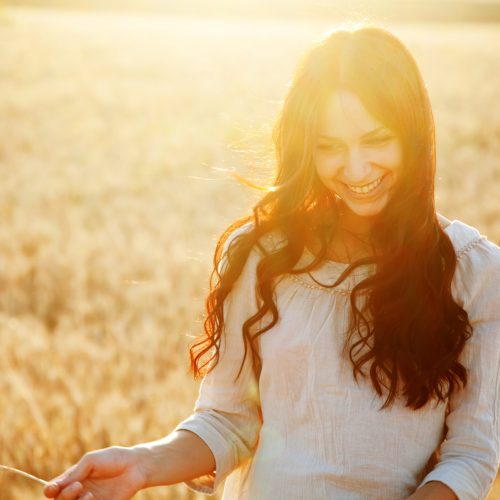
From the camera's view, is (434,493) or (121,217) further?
(121,217)

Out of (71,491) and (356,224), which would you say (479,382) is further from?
(71,491)

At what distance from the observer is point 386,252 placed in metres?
1.83

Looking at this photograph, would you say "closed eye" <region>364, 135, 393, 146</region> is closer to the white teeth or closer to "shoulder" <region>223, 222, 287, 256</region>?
the white teeth

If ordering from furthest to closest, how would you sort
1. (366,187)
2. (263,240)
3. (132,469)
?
(263,240), (366,187), (132,469)

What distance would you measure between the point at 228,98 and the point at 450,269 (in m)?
11.9

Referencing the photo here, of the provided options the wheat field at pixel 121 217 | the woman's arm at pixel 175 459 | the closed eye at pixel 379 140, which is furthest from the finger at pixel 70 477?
the closed eye at pixel 379 140

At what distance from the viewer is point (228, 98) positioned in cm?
1336

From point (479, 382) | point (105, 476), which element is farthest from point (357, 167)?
point (105, 476)

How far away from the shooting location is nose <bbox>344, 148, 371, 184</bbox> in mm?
1765

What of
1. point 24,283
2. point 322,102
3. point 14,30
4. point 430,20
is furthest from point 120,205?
point 430,20

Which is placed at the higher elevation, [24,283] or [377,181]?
[377,181]

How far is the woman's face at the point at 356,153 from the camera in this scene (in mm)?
1760

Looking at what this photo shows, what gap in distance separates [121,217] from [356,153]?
16.1 feet

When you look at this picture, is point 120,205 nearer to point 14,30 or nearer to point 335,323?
point 335,323
